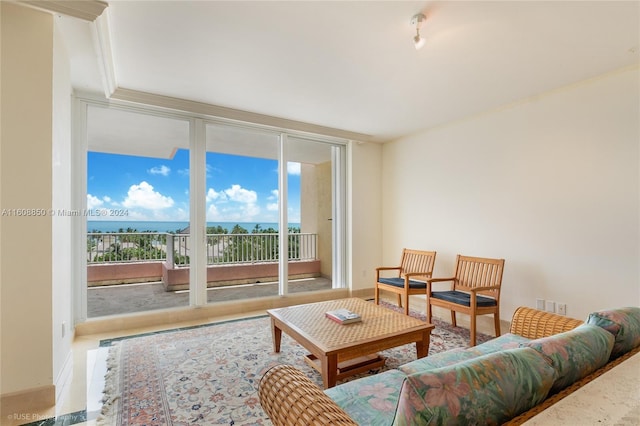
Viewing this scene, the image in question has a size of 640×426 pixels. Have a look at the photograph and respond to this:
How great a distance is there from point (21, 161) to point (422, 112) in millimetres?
3791

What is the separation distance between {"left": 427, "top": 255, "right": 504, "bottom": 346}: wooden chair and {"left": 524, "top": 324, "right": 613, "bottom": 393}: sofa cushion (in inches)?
69.1

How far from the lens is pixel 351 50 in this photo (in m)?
2.40

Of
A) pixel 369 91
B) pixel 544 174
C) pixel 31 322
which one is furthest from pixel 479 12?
pixel 31 322

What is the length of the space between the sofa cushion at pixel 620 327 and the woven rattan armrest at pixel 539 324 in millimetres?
561

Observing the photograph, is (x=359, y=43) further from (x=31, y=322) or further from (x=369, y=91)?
(x=31, y=322)

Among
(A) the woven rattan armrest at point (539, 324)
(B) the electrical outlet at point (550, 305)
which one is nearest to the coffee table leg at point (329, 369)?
(A) the woven rattan armrest at point (539, 324)

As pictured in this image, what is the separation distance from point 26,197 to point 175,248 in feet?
12.4

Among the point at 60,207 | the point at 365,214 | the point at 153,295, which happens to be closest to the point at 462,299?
the point at 365,214

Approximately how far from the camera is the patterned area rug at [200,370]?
190 cm

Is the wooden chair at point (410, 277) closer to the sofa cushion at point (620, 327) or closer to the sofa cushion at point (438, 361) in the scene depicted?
the sofa cushion at point (438, 361)

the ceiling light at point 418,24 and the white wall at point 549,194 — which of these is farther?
the white wall at point 549,194

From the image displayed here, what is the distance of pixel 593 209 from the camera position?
283cm

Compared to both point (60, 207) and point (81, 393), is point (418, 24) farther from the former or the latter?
point (81, 393)

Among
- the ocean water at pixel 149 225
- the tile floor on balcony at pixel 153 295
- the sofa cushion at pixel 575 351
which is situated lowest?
the tile floor on balcony at pixel 153 295
